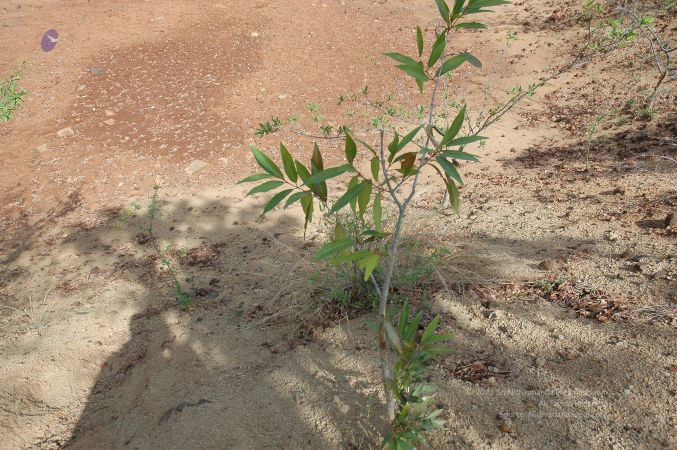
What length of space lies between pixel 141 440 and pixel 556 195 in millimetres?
3009

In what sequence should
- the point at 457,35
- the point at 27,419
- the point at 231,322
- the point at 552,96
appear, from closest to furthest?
1. the point at 27,419
2. the point at 231,322
3. the point at 552,96
4. the point at 457,35

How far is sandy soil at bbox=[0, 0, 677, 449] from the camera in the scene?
6.16 ft

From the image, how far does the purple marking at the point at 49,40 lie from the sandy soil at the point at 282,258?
0.56 feet

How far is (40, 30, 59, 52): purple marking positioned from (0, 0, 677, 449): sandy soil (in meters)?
0.17

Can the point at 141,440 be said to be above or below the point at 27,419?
above

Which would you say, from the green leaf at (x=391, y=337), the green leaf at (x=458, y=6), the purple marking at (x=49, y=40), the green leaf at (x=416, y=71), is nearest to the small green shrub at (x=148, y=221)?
the green leaf at (x=391, y=337)

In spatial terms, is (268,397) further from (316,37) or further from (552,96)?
(316,37)

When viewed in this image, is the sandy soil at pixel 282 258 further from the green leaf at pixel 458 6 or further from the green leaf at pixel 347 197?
the green leaf at pixel 458 6

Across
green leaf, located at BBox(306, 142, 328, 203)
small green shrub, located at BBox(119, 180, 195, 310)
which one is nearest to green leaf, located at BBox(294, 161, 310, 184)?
green leaf, located at BBox(306, 142, 328, 203)

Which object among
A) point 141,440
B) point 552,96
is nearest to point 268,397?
point 141,440

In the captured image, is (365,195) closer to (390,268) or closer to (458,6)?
(390,268)

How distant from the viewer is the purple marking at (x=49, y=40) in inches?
269

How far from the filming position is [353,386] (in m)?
2.01

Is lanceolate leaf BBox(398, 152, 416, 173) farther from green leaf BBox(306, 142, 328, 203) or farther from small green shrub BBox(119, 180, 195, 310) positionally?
small green shrub BBox(119, 180, 195, 310)
